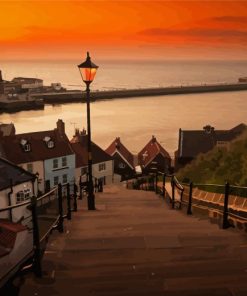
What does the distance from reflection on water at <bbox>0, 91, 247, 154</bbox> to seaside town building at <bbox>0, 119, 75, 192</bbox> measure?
27477mm

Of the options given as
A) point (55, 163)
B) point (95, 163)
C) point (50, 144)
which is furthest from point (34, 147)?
point (95, 163)

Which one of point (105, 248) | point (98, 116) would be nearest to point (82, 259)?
point (105, 248)

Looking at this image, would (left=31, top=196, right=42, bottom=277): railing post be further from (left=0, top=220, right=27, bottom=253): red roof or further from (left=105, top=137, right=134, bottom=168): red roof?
(left=105, top=137, right=134, bottom=168): red roof

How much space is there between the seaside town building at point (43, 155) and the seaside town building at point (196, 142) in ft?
39.3

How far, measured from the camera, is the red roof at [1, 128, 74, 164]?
39062 millimetres

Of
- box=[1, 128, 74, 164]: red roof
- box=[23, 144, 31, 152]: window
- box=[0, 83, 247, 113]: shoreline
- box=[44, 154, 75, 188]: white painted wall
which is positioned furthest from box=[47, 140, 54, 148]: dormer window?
box=[0, 83, 247, 113]: shoreline

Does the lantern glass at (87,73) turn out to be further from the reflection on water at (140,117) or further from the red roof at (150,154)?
the reflection on water at (140,117)

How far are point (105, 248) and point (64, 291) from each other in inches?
65.8

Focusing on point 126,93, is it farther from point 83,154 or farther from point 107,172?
point 83,154

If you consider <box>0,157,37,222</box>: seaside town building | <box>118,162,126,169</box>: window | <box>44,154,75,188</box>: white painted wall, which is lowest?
<box>118,162,126,169</box>: window

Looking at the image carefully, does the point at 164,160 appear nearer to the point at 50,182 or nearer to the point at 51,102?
the point at 50,182

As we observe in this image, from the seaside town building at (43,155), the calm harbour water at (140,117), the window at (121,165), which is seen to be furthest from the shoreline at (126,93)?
the seaside town building at (43,155)

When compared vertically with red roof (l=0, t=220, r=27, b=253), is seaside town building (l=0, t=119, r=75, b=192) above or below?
below

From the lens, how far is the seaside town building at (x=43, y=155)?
39188 millimetres
